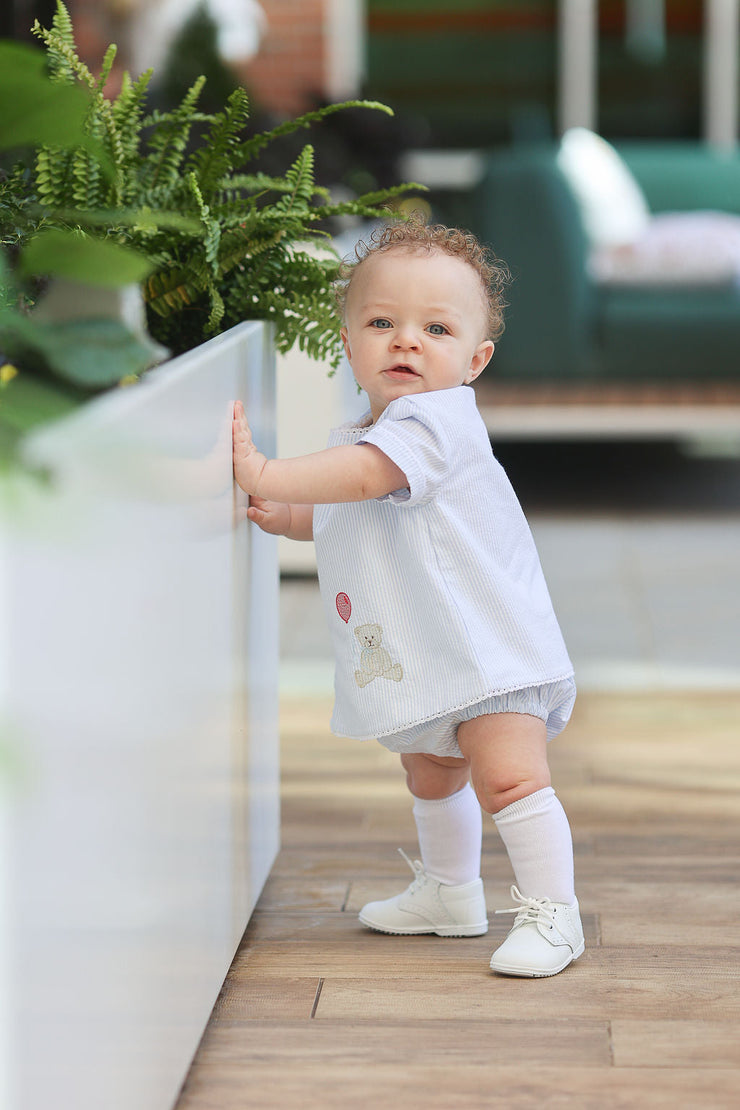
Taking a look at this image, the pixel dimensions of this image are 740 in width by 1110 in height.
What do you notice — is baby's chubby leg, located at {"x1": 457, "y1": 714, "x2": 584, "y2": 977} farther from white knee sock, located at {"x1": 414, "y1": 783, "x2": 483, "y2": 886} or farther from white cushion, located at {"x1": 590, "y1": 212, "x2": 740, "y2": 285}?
white cushion, located at {"x1": 590, "y1": 212, "x2": 740, "y2": 285}

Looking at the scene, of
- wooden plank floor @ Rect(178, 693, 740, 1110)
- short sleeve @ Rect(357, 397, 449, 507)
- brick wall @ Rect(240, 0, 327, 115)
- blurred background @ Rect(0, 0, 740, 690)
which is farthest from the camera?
brick wall @ Rect(240, 0, 327, 115)

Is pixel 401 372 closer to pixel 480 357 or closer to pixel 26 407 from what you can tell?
pixel 480 357

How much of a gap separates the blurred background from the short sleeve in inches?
43.8

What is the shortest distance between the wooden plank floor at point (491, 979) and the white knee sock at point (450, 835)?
0.22 ft

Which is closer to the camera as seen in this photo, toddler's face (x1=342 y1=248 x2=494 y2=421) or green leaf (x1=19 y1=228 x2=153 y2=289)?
green leaf (x1=19 y1=228 x2=153 y2=289)

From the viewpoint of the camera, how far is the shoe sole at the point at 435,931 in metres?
1.42


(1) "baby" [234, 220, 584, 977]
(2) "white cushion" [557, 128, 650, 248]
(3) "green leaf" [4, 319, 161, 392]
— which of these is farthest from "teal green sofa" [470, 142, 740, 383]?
(3) "green leaf" [4, 319, 161, 392]

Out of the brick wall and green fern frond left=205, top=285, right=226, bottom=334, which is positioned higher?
the brick wall

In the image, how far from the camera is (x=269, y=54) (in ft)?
19.1

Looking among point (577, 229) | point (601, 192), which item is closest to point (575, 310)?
point (577, 229)

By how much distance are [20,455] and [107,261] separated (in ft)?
0.40

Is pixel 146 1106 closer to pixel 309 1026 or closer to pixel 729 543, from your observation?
pixel 309 1026

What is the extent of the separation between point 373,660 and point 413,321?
311mm

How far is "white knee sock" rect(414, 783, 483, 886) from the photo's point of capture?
1.43 m
